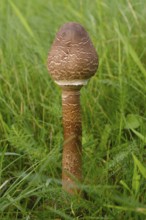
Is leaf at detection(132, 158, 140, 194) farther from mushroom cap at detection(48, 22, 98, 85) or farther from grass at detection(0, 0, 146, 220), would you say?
mushroom cap at detection(48, 22, 98, 85)

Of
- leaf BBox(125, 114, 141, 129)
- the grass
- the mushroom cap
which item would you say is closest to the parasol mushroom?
the mushroom cap

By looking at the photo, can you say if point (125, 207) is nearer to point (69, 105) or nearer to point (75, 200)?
point (75, 200)

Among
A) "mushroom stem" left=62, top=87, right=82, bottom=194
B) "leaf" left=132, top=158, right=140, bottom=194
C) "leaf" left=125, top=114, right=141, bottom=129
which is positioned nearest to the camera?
"leaf" left=132, top=158, right=140, bottom=194

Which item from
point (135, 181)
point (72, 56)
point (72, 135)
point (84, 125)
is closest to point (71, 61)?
point (72, 56)

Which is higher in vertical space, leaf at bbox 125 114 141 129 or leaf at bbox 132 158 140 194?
leaf at bbox 125 114 141 129

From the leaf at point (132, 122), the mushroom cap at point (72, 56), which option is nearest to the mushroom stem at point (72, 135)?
the mushroom cap at point (72, 56)

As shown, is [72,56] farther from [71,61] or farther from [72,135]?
[72,135]
